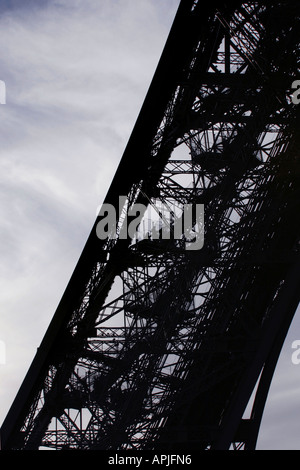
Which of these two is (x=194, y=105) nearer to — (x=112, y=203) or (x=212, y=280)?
(x=112, y=203)

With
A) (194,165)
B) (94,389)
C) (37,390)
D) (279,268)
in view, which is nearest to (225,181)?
(194,165)

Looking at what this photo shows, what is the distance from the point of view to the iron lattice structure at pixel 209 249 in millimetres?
18141

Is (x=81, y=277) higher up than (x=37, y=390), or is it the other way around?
(x=81, y=277)

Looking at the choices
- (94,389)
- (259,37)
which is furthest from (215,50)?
(94,389)

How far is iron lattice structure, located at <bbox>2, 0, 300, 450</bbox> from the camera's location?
59.5 feet

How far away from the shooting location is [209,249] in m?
18.9

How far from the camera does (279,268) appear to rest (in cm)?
1841

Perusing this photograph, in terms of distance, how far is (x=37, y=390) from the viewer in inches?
848

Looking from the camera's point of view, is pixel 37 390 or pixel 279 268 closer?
pixel 279 268

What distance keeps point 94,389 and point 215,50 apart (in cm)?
1060
